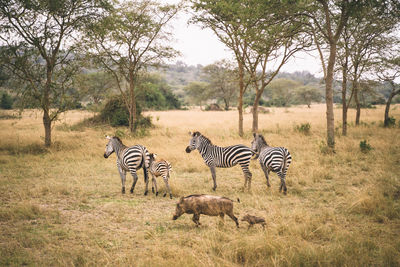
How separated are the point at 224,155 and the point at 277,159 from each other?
160 centimetres

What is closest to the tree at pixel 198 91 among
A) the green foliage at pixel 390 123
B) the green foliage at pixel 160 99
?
the green foliage at pixel 160 99

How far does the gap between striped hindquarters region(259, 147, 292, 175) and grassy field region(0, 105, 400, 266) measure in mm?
734

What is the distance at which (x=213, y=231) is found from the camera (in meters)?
4.82

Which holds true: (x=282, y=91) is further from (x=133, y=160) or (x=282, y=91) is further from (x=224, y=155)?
(x=133, y=160)

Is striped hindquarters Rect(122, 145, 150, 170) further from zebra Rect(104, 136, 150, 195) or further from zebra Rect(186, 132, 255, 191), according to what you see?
zebra Rect(186, 132, 255, 191)

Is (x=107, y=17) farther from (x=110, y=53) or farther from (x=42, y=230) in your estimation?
(x=42, y=230)

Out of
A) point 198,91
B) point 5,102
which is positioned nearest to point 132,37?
point 5,102

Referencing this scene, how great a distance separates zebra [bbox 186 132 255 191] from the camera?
773cm

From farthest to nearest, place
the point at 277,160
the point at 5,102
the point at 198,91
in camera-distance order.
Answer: the point at 198,91, the point at 5,102, the point at 277,160

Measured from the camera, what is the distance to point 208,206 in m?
4.96

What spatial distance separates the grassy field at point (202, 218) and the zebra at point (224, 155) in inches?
27.9

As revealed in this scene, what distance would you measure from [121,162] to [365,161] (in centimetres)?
961

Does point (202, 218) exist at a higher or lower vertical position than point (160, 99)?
lower

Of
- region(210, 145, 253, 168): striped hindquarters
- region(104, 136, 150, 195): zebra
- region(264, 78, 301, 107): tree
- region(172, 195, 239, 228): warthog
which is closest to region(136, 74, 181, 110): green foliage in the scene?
region(264, 78, 301, 107): tree
